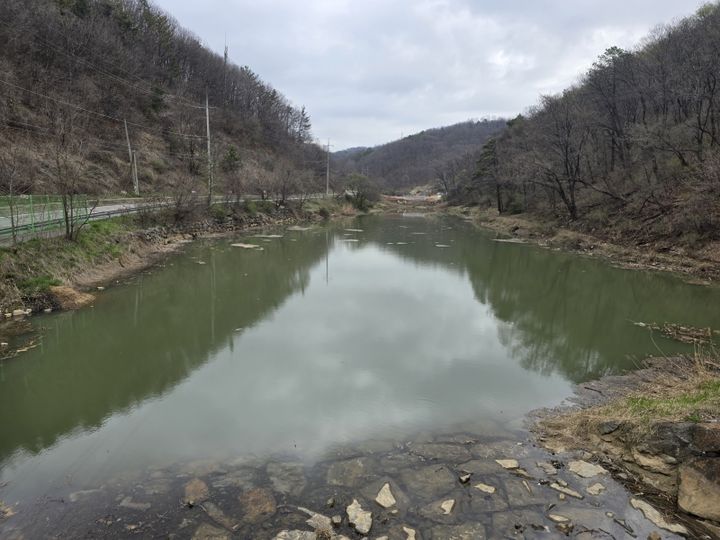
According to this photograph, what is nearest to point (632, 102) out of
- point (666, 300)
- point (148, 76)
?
point (666, 300)

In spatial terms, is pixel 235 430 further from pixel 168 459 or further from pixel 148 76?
pixel 148 76

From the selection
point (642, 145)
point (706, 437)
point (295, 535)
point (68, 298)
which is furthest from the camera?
point (642, 145)

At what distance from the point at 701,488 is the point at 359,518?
12.7 feet

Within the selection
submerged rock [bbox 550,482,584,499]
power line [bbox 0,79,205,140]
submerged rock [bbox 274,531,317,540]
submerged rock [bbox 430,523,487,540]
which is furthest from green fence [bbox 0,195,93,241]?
power line [bbox 0,79,205,140]

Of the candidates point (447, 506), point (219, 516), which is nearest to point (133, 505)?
point (219, 516)

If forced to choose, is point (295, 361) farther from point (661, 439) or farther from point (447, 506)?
point (661, 439)

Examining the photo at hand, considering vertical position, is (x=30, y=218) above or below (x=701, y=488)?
above

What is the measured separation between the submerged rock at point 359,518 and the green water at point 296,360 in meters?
1.57

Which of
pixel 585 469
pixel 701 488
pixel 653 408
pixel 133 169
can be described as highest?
pixel 133 169

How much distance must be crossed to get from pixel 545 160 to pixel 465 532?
1308 inches

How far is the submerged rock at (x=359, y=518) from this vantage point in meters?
4.72

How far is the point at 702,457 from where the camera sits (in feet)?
16.5

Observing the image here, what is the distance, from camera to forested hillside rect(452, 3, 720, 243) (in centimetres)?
2288

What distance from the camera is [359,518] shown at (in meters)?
4.88
